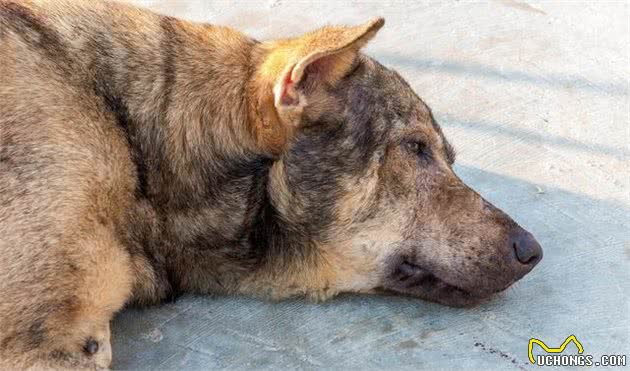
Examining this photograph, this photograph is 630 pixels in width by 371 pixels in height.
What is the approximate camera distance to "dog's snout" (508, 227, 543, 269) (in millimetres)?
3457

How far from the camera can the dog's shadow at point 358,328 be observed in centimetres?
337

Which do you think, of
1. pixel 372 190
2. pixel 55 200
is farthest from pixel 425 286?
pixel 55 200

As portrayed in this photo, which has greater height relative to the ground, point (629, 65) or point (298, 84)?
point (298, 84)

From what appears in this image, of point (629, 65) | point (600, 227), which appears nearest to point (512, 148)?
point (600, 227)

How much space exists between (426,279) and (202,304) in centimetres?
86

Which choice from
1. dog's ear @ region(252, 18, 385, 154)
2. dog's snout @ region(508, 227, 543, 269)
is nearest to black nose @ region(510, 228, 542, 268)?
dog's snout @ region(508, 227, 543, 269)

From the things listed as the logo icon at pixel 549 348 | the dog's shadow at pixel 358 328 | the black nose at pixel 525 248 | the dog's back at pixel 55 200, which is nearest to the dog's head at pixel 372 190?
the black nose at pixel 525 248

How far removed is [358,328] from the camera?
3514mm

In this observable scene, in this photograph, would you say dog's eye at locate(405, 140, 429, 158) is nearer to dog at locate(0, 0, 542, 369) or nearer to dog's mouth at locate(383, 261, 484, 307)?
dog at locate(0, 0, 542, 369)

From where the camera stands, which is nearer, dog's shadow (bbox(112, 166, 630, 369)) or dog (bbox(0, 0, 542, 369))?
dog (bbox(0, 0, 542, 369))

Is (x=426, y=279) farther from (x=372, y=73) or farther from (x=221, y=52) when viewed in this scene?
(x=221, y=52)

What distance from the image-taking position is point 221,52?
11.7ft

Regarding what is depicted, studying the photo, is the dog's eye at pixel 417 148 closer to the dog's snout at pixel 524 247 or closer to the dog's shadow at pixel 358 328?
the dog's snout at pixel 524 247

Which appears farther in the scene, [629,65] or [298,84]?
[629,65]
